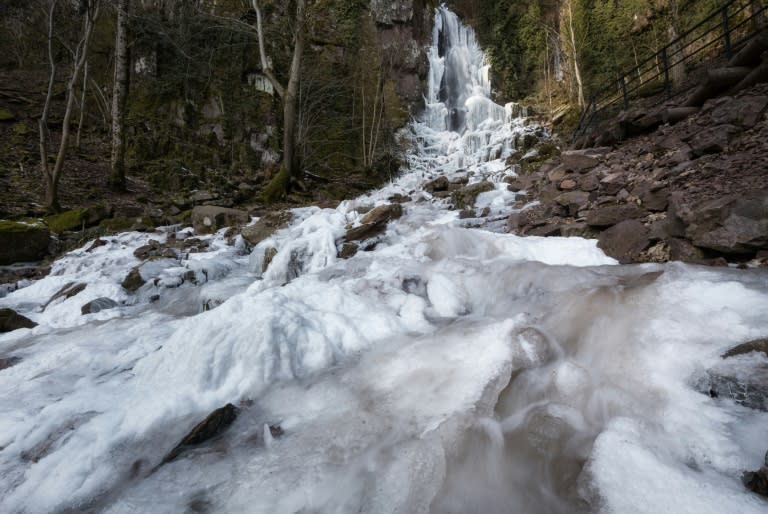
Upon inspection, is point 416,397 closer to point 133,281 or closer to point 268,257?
point 268,257

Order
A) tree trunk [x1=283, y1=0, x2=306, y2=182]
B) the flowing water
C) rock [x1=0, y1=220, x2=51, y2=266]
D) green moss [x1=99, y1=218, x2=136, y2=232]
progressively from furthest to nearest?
tree trunk [x1=283, y1=0, x2=306, y2=182] → green moss [x1=99, y1=218, x2=136, y2=232] → rock [x1=0, y1=220, x2=51, y2=266] → the flowing water

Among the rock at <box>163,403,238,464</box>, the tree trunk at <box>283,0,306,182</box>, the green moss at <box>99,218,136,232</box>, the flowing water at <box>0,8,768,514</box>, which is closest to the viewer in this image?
the flowing water at <box>0,8,768,514</box>

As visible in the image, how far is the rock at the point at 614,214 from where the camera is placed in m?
3.95

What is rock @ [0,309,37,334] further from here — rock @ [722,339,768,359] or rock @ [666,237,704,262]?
rock @ [666,237,704,262]

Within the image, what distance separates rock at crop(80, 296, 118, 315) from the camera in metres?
4.38

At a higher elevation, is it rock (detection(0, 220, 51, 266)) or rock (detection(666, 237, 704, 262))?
rock (detection(0, 220, 51, 266))

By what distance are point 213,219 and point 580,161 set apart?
751 centimetres

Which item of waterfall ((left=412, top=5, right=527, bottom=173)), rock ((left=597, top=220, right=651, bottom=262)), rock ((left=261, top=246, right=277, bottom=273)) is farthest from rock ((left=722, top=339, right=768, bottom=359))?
waterfall ((left=412, top=5, right=527, bottom=173))

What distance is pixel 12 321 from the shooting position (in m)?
3.96

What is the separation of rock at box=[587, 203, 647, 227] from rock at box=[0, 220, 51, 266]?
9189 millimetres

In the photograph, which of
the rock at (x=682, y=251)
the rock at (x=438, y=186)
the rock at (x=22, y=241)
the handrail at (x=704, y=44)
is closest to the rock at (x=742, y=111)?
the handrail at (x=704, y=44)

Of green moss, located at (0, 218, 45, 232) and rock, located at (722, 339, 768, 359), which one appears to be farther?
green moss, located at (0, 218, 45, 232)

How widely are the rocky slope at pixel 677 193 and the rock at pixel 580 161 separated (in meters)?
0.02

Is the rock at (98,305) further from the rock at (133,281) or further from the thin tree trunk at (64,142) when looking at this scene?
the thin tree trunk at (64,142)
